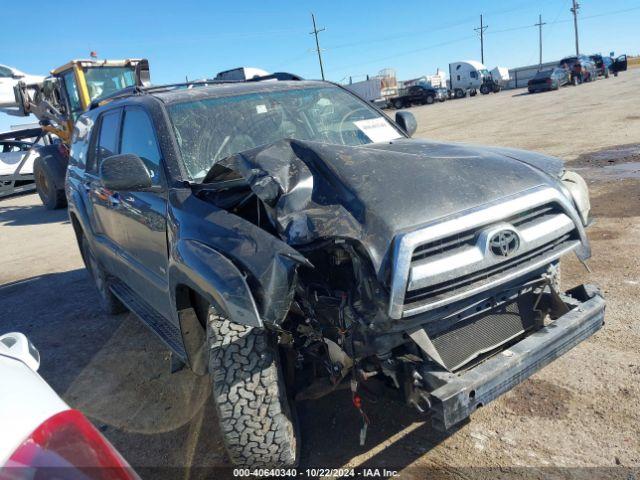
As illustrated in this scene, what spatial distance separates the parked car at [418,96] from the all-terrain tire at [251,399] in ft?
142

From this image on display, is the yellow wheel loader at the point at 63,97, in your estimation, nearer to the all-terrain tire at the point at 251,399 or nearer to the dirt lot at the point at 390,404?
the dirt lot at the point at 390,404

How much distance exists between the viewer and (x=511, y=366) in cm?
228

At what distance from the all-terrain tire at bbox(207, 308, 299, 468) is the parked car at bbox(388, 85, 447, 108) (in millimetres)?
43222

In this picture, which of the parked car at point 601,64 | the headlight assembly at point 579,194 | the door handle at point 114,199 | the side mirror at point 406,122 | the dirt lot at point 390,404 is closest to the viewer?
the dirt lot at point 390,404

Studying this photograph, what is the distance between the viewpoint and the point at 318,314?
2.37 meters

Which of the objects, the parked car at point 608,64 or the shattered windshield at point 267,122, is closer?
the shattered windshield at point 267,122

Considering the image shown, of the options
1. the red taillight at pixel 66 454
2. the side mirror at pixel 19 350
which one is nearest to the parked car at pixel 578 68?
the side mirror at pixel 19 350

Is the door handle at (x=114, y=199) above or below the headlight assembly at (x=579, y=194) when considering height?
above

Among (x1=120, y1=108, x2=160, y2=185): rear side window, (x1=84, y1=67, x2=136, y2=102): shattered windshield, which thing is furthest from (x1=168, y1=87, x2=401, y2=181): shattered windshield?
(x1=84, y1=67, x2=136, y2=102): shattered windshield

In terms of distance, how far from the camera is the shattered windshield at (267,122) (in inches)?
128

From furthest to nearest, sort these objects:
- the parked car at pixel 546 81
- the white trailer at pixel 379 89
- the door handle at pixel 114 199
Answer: the white trailer at pixel 379 89 → the parked car at pixel 546 81 → the door handle at pixel 114 199

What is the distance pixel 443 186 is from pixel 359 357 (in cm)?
90

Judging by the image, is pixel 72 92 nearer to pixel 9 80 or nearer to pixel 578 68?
pixel 9 80

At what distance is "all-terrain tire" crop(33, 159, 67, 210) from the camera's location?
11.9 meters
